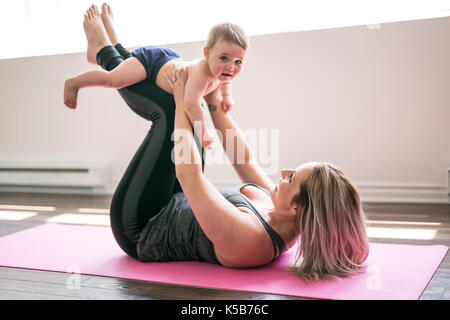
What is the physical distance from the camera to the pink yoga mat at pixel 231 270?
1.50 m

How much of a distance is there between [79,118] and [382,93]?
2.26 m

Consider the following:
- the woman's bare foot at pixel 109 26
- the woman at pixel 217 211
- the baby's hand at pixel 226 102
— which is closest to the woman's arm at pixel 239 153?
the baby's hand at pixel 226 102

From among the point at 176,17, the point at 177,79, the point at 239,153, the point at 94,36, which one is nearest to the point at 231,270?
the point at 239,153

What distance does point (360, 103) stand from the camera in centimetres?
314

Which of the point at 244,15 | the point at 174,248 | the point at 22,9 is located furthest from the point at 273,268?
the point at 22,9

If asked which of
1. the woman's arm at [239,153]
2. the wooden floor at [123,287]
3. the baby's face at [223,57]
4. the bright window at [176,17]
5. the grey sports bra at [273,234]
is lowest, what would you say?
the wooden floor at [123,287]

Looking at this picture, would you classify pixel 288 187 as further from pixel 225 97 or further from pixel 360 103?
pixel 360 103

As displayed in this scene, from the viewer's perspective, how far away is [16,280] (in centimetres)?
170

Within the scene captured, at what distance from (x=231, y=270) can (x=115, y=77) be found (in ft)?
2.70

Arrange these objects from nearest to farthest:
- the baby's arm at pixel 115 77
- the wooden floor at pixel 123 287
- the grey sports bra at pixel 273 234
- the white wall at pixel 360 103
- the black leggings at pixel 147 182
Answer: the wooden floor at pixel 123 287
the grey sports bra at pixel 273 234
the black leggings at pixel 147 182
the baby's arm at pixel 115 77
the white wall at pixel 360 103

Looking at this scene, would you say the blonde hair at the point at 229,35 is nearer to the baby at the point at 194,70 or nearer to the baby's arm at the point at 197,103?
the baby at the point at 194,70

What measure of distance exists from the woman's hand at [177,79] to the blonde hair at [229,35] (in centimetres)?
14

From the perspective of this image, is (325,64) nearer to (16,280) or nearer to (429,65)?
(429,65)
